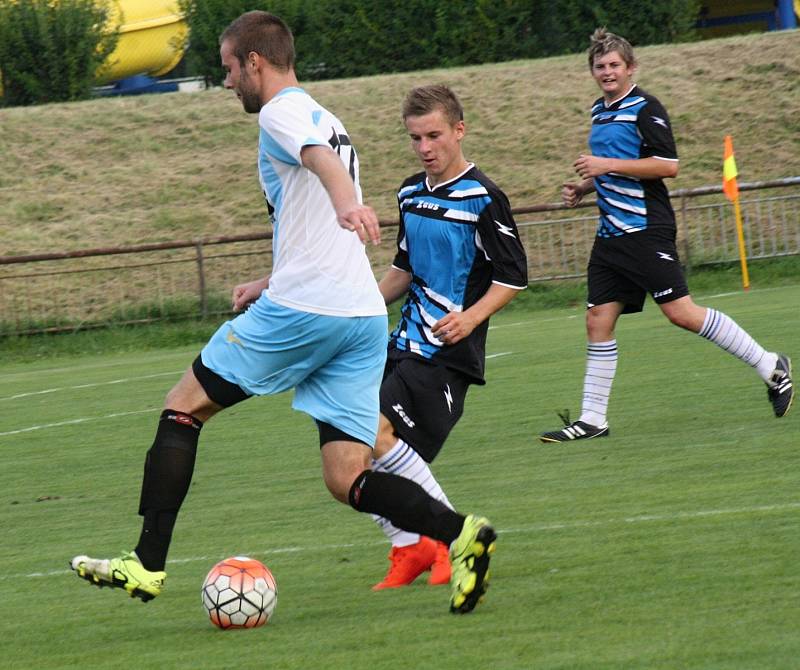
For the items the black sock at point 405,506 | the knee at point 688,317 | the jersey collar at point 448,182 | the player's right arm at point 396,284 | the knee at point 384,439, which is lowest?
the knee at point 688,317

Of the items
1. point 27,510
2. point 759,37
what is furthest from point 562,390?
point 759,37

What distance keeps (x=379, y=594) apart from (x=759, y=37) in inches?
1073

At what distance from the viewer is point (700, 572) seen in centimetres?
515

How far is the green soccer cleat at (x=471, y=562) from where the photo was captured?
15.8 feet

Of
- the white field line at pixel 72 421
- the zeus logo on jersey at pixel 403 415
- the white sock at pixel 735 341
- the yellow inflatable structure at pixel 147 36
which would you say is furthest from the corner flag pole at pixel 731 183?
the yellow inflatable structure at pixel 147 36

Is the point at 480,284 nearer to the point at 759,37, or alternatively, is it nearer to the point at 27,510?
Answer: the point at 27,510

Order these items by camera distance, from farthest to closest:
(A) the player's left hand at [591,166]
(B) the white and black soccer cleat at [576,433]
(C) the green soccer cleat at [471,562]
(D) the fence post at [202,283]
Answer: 1. (D) the fence post at [202,283]
2. (B) the white and black soccer cleat at [576,433]
3. (A) the player's left hand at [591,166]
4. (C) the green soccer cleat at [471,562]

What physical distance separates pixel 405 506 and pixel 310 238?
0.93 meters

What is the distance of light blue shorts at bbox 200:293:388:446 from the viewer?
511cm

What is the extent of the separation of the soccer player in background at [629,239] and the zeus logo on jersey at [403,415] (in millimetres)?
2911

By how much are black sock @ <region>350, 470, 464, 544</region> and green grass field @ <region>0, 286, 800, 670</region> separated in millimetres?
283

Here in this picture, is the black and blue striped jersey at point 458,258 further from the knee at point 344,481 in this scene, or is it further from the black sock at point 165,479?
the black sock at point 165,479

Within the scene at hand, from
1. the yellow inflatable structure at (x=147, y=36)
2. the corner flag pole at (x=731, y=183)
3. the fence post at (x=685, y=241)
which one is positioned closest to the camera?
the corner flag pole at (x=731, y=183)

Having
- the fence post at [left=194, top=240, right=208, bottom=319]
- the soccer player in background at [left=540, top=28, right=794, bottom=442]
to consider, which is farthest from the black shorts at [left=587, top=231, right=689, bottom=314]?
the fence post at [left=194, top=240, right=208, bottom=319]
